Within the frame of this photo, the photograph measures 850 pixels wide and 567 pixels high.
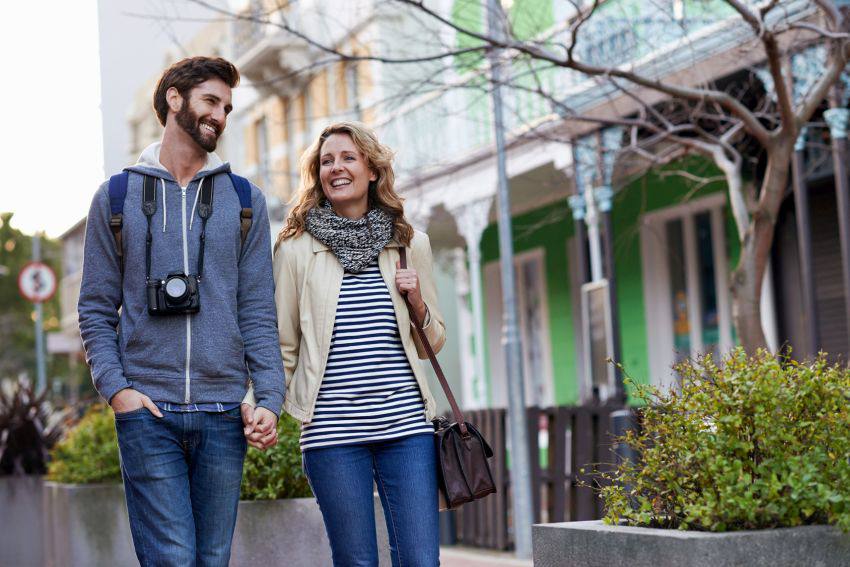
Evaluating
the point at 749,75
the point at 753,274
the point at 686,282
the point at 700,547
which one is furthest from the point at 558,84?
the point at 700,547

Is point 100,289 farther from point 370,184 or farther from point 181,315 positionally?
point 370,184

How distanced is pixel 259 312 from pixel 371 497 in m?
0.70

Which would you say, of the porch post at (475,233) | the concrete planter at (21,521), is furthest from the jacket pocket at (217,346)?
the porch post at (475,233)

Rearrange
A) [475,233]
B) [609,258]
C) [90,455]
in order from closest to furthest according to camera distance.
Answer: [90,455] → [609,258] → [475,233]

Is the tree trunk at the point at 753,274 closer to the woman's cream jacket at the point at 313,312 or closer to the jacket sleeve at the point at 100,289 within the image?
the woman's cream jacket at the point at 313,312

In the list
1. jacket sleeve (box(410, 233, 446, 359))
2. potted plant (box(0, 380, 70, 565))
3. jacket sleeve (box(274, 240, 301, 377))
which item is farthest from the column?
jacket sleeve (box(274, 240, 301, 377))

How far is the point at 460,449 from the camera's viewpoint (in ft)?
14.2

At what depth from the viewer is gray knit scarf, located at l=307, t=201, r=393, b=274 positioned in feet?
14.3

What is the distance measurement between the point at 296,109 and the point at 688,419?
21.5m

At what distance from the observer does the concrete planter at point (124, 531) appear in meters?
6.05

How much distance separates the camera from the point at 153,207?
159 inches

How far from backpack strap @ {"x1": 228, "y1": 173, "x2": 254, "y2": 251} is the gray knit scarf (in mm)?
301

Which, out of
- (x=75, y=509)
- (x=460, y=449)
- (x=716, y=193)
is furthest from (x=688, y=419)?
(x=716, y=193)

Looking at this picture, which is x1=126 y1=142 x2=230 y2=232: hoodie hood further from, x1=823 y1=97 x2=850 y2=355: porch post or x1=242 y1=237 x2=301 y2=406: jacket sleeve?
x1=823 y1=97 x2=850 y2=355: porch post
